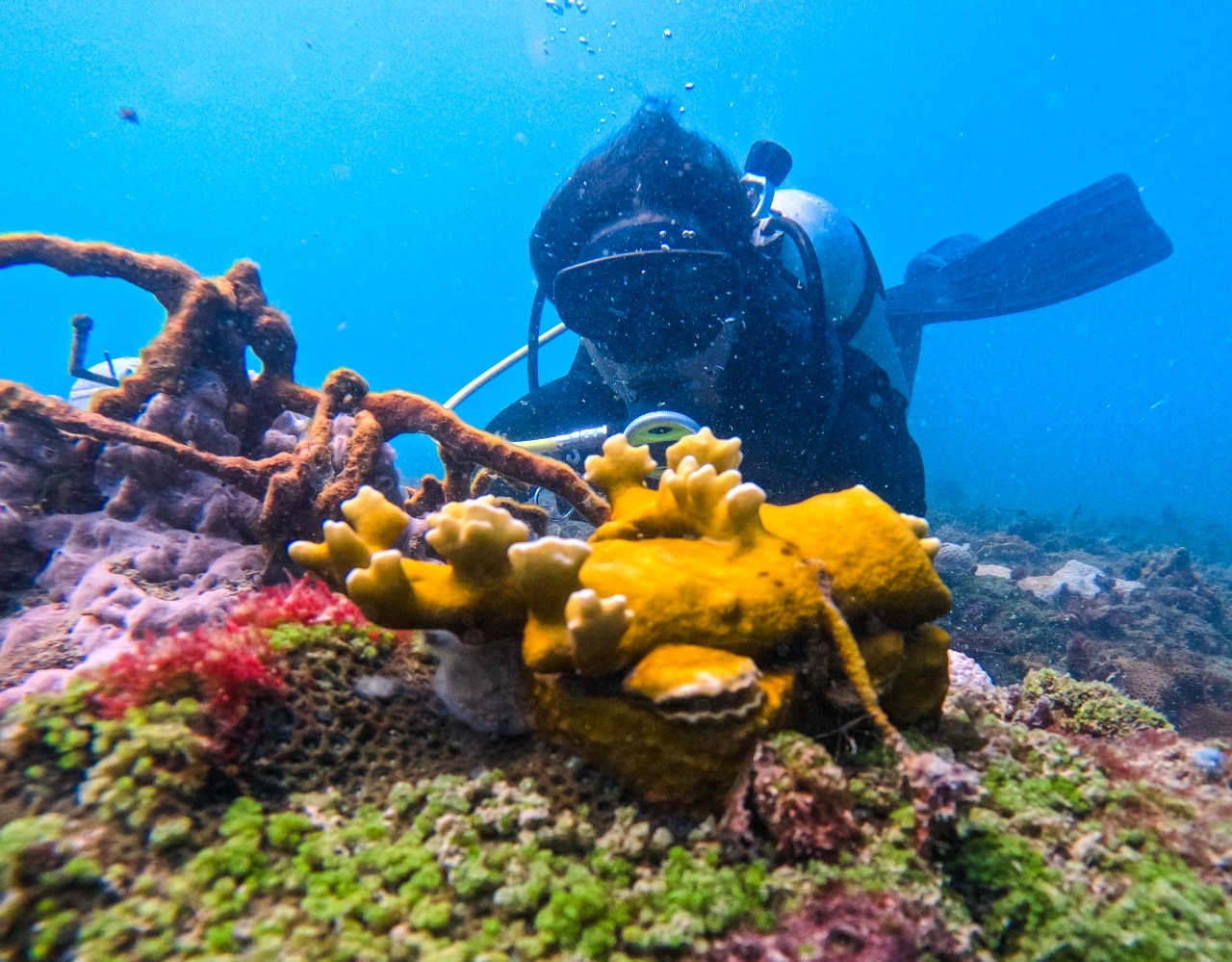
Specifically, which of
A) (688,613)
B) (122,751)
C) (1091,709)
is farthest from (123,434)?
(1091,709)

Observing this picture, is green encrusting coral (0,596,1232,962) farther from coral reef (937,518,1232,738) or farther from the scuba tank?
the scuba tank

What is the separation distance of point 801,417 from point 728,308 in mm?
1561

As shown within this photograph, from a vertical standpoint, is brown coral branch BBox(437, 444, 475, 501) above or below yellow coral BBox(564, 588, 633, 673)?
above

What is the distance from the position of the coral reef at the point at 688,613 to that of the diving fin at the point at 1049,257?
1359 centimetres

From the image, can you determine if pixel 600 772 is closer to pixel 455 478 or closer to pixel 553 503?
pixel 455 478

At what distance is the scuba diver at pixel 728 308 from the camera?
21.9 ft

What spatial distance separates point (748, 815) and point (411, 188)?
149825 mm

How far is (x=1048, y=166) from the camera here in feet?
366

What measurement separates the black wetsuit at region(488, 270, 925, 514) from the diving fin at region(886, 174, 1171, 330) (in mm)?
7834

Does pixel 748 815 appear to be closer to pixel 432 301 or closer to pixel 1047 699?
pixel 1047 699

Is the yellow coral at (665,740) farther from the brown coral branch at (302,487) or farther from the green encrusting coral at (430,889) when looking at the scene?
the brown coral branch at (302,487)

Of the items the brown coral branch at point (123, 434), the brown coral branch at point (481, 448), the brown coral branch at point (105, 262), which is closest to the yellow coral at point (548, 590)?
the brown coral branch at point (481, 448)

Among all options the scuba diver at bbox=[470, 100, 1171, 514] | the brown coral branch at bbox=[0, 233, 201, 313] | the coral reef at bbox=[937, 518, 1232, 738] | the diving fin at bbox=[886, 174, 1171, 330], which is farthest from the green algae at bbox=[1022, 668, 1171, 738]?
the diving fin at bbox=[886, 174, 1171, 330]

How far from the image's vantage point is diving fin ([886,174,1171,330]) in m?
13.8
